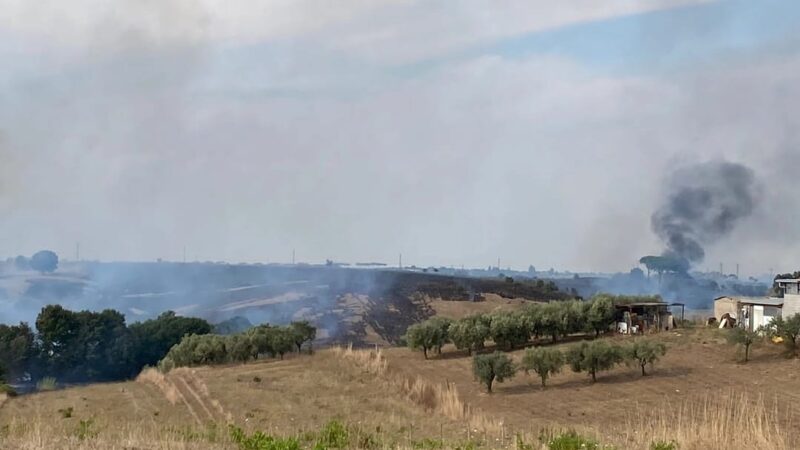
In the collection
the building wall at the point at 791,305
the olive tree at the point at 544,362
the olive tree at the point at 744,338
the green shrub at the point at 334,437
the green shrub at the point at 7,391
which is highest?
the building wall at the point at 791,305

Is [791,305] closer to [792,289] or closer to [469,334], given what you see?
[792,289]

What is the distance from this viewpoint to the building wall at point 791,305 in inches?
2019

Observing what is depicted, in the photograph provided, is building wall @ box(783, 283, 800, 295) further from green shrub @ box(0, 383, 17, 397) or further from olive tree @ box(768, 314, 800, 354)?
green shrub @ box(0, 383, 17, 397)

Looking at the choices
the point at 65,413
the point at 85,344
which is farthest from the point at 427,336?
the point at 85,344

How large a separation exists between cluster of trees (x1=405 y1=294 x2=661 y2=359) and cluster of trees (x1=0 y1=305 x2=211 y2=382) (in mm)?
30613

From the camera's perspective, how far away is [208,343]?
62500 mm

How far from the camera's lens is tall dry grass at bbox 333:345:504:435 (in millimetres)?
25828

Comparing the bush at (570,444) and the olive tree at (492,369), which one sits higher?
the bush at (570,444)

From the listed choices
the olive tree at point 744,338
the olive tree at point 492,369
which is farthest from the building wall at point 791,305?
the olive tree at point 492,369

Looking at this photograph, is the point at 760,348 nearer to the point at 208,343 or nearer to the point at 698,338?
the point at 698,338

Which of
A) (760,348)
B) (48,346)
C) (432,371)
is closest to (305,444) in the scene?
(432,371)

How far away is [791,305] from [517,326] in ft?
54.8

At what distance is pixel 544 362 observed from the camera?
4147 cm

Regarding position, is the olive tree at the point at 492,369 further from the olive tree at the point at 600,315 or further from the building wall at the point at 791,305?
the building wall at the point at 791,305
